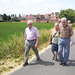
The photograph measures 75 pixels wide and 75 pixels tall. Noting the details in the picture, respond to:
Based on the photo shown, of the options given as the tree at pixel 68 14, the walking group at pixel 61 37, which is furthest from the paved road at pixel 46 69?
the tree at pixel 68 14

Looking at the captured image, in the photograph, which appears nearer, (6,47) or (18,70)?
(18,70)

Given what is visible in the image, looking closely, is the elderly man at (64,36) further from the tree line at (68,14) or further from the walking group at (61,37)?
the tree line at (68,14)

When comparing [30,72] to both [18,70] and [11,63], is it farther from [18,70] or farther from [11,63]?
[11,63]

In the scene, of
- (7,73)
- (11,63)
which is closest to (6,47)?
(11,63)

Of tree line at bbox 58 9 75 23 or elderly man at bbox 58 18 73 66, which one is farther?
tree line at bbox 58 9 75 23

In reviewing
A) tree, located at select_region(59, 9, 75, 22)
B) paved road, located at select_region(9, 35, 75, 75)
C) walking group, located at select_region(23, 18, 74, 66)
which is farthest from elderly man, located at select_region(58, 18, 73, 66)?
tree, located at select_region(59, 9, 75, 22)

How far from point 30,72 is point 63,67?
1279 millimetres

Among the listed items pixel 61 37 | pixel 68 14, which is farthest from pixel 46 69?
pixel 68 14

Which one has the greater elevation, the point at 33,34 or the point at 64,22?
the point at 64,22

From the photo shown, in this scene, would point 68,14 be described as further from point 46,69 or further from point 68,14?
point 46,69

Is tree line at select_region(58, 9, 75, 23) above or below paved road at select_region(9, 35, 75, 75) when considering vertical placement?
above

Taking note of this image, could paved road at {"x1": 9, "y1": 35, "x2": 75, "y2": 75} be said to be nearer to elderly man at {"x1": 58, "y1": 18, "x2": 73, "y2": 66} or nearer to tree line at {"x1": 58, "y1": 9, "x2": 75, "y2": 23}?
elderly man at {"x1": 58, "y1": 18, "x2": 73, "y2": 66}

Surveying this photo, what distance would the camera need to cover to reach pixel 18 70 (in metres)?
5.06

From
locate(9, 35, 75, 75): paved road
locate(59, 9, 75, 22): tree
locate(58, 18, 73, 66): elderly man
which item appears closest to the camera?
locate(9, 35, 75, 75): paved road
